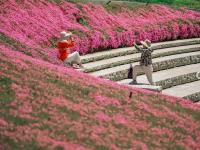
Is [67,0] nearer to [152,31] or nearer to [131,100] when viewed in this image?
[152,31]

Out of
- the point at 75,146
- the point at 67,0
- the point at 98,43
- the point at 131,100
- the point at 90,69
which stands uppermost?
the point at 67,0

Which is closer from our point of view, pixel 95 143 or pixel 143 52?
pixel 95 143

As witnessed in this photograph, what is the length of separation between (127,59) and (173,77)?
2800mm

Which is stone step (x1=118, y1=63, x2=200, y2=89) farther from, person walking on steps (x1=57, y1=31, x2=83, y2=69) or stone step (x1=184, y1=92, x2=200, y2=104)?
person walking on steps (x1=57, y1=31, x2=83, y2=69)

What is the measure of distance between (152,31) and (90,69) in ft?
37.8

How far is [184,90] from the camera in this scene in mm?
26625

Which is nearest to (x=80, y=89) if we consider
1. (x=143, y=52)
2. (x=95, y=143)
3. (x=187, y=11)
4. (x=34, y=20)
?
(x=95, y=143)

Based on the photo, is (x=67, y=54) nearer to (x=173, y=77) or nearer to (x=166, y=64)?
(x=173, y=77)

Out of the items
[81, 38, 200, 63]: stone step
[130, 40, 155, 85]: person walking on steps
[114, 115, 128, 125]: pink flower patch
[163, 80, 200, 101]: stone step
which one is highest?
[81, 38, 200, 63]: stone step

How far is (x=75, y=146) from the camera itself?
13.0 meters

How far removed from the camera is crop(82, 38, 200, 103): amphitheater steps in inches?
1003

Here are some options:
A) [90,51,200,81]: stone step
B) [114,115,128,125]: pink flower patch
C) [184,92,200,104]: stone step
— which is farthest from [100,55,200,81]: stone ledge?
[114,115,128,125]: pink flower patch

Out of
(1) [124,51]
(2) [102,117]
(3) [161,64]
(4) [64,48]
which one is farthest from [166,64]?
(2) [102,117]

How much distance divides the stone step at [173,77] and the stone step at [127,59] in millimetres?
1511
